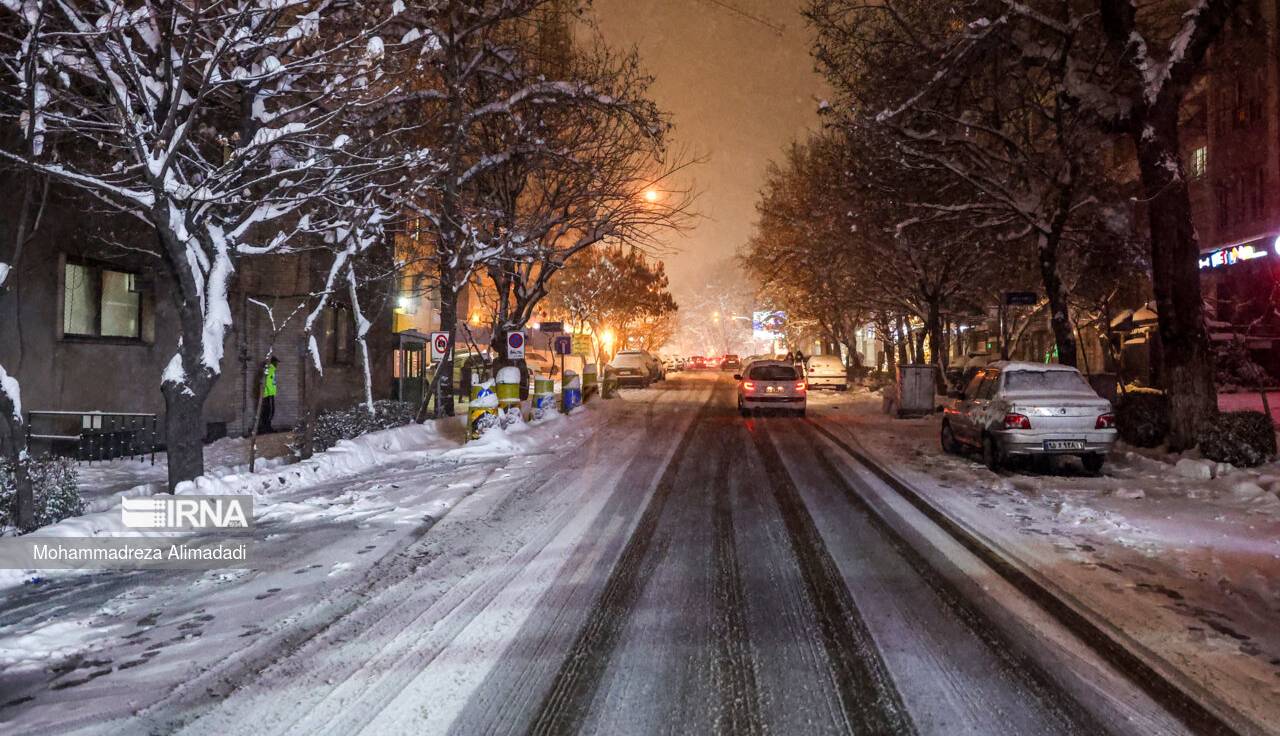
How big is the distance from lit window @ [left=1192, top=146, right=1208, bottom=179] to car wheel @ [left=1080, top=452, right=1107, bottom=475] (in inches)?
933

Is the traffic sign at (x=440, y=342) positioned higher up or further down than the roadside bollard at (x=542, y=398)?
higher up

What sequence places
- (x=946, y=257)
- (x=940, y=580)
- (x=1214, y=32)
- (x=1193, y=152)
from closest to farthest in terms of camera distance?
(x=940, y=580), (x=1214, y=32), (x=946, y=257), (x=1193, y=152)

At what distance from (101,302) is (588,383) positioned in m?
16.0

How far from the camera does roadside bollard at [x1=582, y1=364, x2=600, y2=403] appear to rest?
1066 inches

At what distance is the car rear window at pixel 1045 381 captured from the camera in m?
11.9

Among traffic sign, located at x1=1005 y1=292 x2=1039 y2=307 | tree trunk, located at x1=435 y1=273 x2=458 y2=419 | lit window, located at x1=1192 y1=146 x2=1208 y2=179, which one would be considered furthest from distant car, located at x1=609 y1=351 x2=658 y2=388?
lit window, located at x1=1192 y1=146 x2=1208 y2=179

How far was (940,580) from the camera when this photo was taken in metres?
6.18

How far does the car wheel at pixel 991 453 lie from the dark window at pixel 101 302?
14967 millimetres

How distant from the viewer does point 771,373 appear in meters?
23.4

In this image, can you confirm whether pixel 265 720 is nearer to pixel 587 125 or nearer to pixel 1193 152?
pixel 587 125

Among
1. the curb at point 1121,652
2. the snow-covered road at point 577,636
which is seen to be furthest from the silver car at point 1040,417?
the curb at point 1121,652

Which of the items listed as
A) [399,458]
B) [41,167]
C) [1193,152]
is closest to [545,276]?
[399,458]

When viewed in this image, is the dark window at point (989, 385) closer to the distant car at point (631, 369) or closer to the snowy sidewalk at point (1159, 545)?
the snowy sidewalk at point (1159, 545)

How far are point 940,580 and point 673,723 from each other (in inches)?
128
